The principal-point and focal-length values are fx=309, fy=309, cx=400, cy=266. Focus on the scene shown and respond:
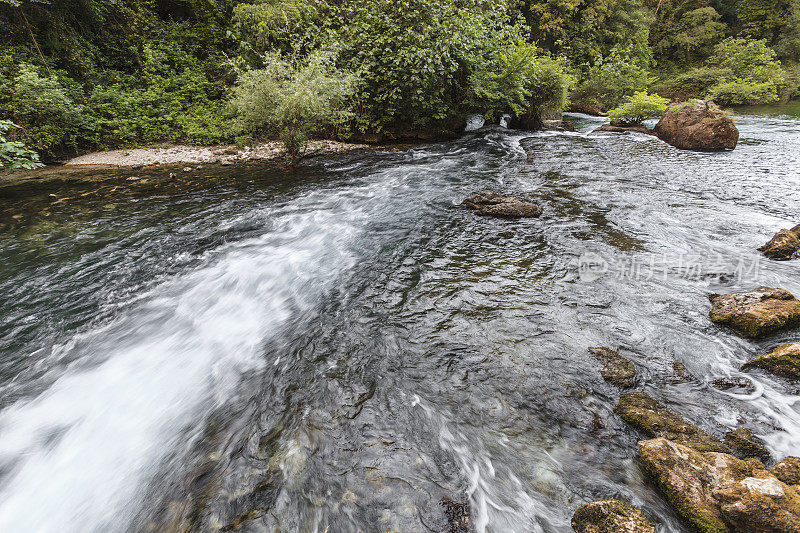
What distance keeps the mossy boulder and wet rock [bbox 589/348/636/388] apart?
3.09 feet

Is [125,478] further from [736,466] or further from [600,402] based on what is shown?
[736,466]

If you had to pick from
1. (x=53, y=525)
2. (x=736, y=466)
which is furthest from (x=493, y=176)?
(x=53, y=525)

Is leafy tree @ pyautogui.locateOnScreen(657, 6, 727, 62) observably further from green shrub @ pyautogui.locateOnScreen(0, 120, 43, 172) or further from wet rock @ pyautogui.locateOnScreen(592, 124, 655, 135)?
green shrub @ pyautogui.locateOnScreen(0, 120, 43, 172)

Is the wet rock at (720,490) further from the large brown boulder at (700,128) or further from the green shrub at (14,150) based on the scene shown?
the large brown boulder at (700,128)

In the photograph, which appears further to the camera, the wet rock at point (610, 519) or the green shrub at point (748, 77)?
the green shrub at point (748, 77)

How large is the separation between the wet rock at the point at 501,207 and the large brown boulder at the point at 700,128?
8572 mm

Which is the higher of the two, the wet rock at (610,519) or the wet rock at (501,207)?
the wet rock at (501,207)

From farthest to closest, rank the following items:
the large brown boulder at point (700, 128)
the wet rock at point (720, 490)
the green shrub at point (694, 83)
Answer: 1. the green shrub at point (694, 83)
2. the large brown boulder at point (700, 128)
3. the wet rock at point (720, 490)

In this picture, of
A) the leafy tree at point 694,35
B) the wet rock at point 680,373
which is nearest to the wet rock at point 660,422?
the wet rock at point 680,373

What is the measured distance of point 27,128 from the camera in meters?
9.22

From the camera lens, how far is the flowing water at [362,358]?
2.07 meters

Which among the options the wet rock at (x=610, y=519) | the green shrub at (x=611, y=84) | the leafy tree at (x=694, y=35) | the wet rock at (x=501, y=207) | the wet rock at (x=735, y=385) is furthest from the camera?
the leafy tree at (x=694, y=35)

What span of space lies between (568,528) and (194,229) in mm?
6828

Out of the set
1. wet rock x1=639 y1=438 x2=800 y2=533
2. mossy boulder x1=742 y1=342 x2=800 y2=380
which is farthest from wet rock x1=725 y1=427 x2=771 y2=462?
mossy boulder x1=742 y1=342 x2=800 y2=380
